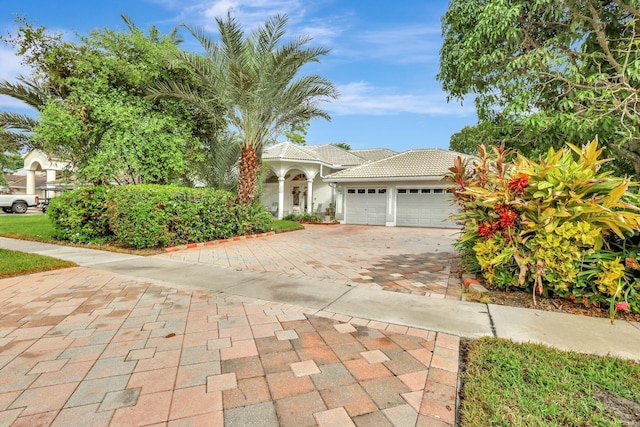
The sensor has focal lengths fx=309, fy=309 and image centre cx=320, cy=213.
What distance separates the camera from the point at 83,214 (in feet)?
29.6

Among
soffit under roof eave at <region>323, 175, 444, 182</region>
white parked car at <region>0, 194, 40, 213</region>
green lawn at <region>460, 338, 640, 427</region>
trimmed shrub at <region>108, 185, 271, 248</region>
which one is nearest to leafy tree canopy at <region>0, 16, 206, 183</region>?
trimmed shrub at <region>108, 185, 271, 248</region>

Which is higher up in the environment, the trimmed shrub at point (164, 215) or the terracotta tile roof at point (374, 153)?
the terracotta tile roof at point (374, 153)

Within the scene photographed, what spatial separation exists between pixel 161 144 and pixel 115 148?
1301mm

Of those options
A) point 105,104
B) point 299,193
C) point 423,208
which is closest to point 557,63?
point 105,104

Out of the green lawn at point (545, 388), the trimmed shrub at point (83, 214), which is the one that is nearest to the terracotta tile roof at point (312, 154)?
the trimmed shrub at point (83, 214)

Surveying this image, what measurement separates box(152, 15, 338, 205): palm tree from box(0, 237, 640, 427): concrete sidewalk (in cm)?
688

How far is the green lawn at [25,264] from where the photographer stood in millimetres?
5527

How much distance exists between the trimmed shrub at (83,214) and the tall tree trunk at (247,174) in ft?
13.1

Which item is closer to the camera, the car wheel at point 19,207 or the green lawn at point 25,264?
the green lawn at point 25,264

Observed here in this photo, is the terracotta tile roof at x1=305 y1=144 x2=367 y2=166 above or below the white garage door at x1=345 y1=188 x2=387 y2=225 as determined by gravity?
above

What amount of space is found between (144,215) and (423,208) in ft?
45.4

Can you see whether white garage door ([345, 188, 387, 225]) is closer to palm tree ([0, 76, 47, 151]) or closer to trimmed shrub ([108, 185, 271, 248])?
trimmed shrub ([108, 185, 271, 248])

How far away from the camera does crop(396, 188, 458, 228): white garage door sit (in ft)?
55.1

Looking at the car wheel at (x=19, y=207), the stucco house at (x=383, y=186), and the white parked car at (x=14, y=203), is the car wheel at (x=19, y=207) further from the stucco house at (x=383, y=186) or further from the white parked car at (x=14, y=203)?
the stucco house at (x=383, y=186)
